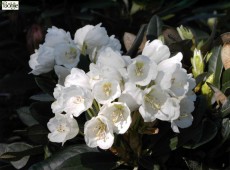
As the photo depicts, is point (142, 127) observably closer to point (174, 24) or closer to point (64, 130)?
point (64, 130)

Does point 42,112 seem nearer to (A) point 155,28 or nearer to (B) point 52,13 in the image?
(A) point 155,28

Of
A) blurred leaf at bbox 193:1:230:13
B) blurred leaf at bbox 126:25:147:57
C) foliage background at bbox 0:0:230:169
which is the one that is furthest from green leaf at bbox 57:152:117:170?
blurred leaf at bbox 193:1:230:13

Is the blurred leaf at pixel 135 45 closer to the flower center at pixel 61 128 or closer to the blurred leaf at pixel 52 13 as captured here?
the flower center at pixel 61 128

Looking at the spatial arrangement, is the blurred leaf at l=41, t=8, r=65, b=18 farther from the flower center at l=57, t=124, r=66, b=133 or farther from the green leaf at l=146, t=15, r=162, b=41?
the flower center at l=57, t=124, r=66, b=133

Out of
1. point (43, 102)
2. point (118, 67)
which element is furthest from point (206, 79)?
point (43, 102)

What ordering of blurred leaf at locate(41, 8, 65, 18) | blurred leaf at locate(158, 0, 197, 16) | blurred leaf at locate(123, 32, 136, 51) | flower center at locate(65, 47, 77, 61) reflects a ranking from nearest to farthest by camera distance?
1. flower center at locate(65, 47, 77, 61)
2. blurred leaf at locate(123, 32, 136, 51)
3. blurred leaf at locate(41, 8, 65, 18)
4. blurred leaf at locate(158, 0, 197, 16)

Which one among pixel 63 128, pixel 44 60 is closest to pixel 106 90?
pixel 63 128
